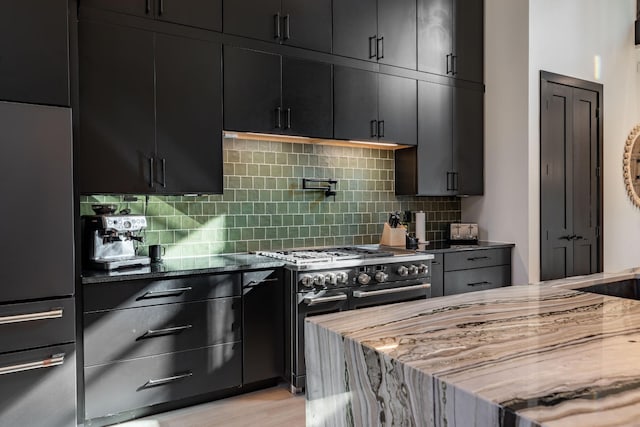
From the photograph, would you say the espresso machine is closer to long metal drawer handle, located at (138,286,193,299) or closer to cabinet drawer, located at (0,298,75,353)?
long metal drawer handle, located at (138,286,193,299)

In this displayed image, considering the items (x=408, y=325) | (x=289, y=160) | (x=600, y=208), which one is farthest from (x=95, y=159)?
(x=600, y=208)

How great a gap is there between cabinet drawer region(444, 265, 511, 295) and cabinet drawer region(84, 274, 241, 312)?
72.2 inches

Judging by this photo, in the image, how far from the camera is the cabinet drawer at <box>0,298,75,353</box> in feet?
Answer: 7.34

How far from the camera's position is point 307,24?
346 cm

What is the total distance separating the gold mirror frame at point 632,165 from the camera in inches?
197

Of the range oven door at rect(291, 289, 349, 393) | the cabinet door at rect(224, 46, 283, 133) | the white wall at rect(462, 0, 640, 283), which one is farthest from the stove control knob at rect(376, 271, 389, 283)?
the white wall at rect(462, 0, 640, 283)

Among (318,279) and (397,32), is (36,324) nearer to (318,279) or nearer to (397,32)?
(318,279)

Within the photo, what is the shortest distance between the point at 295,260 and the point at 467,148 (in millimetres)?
2182

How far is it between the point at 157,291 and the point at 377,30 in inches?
103

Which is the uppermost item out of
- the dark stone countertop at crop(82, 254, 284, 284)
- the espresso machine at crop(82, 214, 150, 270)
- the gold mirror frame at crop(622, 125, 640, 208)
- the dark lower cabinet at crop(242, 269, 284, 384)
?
the gold mirror frame at crop(622, 125, 640, 208)

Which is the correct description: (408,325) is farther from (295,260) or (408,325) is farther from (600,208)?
(600,208)

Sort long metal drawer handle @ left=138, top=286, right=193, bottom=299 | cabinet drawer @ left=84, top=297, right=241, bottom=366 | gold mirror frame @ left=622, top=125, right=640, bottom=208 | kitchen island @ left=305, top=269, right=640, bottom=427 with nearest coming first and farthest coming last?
kitchen island @ left=305, top=269, right=640, bottom=427
cabinet drawer @ left=84, top=297, right=241, bottom=366
long metal drawer handle @ left=138, top=286, right=193, bottom=299
gold mirror frame @ left=622, top=125, right=640, bottom=208

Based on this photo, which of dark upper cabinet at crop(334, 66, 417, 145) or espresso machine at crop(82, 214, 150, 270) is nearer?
espresso machine at crop(82, 214, 150, 270)

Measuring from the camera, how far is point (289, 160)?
3.78m
